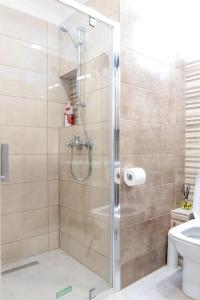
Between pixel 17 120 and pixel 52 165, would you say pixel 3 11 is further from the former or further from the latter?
pixel 52 165

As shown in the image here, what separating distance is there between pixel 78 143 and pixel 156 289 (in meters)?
1.27

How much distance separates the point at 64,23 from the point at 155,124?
111 centimetres

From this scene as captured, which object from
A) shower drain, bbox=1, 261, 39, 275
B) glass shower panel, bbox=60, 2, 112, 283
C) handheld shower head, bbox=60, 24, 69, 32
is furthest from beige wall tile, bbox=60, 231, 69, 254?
handheld shower head, bbox=60, 24, 69, 32

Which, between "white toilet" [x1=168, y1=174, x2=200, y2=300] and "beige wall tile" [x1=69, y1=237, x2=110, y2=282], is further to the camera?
"beige wall tile" [x1=69, y1=237, x2=110, y2=282]

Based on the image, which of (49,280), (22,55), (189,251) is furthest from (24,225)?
(22,55)

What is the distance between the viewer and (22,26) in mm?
1827

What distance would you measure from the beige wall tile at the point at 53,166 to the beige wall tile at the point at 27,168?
3 centimetres

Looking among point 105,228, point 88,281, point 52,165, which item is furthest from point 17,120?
point 88,281

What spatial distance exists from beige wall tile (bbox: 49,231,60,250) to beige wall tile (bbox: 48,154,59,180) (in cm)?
48

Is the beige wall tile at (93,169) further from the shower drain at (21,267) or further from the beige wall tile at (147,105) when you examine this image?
the shower drain at (21,267)

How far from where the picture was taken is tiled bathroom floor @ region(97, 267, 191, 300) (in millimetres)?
1680

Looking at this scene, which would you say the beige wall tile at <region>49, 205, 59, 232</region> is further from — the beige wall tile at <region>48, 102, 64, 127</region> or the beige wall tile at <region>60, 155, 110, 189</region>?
the beige wall tile at <region>48, 102, 64, 127</region>

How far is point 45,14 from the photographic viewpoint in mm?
1770

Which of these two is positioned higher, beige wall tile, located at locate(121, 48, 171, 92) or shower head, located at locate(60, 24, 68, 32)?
shower head, located at locate(60, 24, 68, 32)
